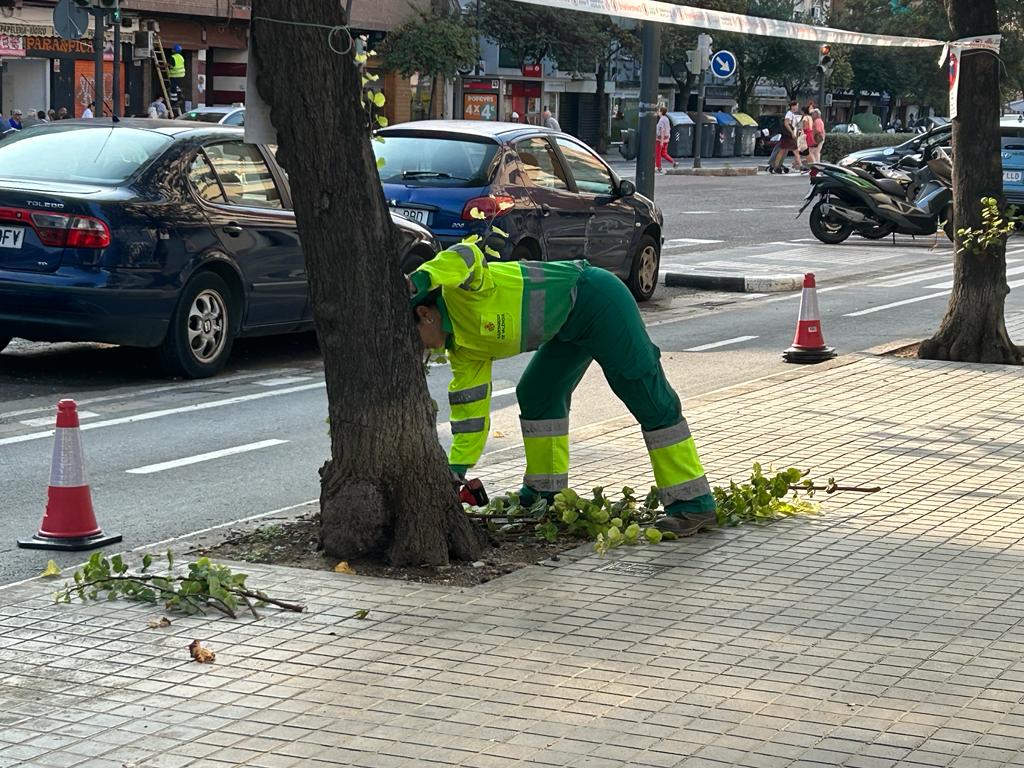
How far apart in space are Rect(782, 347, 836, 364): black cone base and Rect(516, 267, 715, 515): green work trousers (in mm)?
5616

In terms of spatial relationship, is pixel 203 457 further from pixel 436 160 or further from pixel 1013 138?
pixel 1013 138

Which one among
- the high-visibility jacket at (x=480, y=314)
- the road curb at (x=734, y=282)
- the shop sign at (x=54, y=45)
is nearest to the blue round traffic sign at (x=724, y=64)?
the shop sign at (x=54, y=45)

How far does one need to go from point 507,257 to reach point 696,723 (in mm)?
9923

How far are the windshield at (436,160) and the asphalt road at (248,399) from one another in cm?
178

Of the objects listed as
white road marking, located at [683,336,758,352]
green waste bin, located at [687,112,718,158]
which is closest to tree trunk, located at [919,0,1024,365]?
white road marking, located at [683,336,758,352]

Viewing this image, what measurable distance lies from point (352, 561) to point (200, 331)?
17.1 ft

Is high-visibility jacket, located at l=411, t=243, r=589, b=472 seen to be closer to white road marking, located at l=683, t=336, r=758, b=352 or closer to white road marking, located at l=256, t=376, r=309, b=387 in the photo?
white road marking, located at l=256, t=376, r=309, b=387

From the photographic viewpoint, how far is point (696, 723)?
15.9ft

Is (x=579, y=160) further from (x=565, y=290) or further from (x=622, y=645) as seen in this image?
(x=622, y=645)

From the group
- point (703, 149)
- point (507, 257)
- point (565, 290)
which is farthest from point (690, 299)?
point (703, 149)

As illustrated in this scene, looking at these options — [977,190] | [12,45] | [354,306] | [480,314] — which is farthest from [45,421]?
[12,45]

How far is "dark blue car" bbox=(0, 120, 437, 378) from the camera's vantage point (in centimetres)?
1074

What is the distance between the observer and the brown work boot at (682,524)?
7.14 metres

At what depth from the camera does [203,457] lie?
9.06 meters
